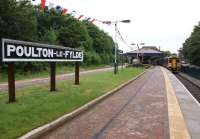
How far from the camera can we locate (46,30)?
243 ft

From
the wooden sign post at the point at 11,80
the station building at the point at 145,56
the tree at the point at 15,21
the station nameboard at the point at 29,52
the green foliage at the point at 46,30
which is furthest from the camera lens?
the station building at the point at 145,56

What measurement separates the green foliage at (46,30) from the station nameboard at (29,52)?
39.8ft

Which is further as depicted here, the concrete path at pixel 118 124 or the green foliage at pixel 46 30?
the green foliage at pixel 46 30

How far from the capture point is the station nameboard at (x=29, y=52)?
13445mm

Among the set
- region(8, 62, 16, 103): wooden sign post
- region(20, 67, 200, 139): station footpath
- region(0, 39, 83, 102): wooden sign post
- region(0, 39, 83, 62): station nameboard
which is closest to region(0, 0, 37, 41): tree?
region(0, 39, 83, 62): station nameboard

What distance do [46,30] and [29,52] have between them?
196ft

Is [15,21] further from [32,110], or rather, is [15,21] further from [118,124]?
[118,124]

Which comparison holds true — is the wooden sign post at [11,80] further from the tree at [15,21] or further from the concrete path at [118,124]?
the tree at [15,21]

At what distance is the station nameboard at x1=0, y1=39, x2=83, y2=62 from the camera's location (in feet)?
44.1

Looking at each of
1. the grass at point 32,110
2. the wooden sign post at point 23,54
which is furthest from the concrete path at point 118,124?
the wooden sign post at point 23,54

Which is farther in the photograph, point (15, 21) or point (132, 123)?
point (15, 21)

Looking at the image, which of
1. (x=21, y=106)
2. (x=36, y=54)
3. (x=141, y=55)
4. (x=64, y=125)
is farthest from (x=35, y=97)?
(x=141, y=55)

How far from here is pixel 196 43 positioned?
8856 cm

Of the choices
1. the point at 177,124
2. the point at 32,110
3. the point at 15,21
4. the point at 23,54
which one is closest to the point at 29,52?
the point at 23,54
